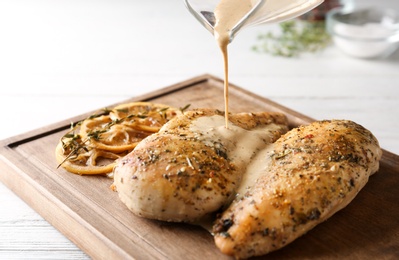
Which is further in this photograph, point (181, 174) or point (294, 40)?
point (294, 40)

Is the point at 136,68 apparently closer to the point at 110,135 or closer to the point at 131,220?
the point at 110,135

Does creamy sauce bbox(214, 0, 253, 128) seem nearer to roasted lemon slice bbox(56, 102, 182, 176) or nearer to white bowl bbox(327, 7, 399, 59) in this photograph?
roasted lemon slice bbox(56, 102, 182, 176)

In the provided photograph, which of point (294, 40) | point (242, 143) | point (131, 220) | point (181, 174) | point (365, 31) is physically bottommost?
point (294, 40)

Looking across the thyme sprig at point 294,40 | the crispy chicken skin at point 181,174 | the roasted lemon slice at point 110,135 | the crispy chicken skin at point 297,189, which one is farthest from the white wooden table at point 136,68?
the crispy chicken skin at point 297,189

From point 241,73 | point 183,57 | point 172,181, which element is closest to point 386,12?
point 241,73

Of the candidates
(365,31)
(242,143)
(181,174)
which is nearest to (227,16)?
(242,143)

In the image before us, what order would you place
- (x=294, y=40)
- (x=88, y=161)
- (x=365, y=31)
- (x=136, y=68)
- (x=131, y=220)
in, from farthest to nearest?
(x=294, y=40) < (x=365, y=31) < (x=136, y=68) < (x=88, y=161) < (x=131, y=220)

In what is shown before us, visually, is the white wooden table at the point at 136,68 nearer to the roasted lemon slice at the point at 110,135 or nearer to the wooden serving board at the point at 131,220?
the wooden serving board at the point at 131,220
